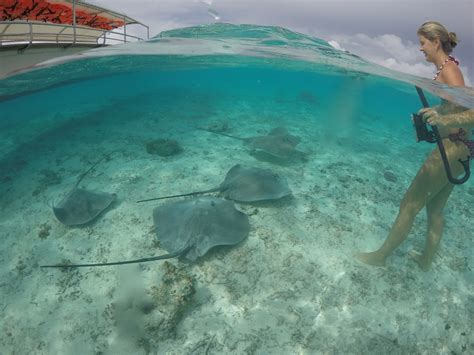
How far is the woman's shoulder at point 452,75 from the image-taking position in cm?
418

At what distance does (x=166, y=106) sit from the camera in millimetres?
21328

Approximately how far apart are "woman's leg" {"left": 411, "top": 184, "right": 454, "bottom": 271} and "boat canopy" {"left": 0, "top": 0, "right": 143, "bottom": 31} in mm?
11929

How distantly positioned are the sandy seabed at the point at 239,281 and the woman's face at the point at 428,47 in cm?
397

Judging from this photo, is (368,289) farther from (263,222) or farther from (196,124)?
(196,124)

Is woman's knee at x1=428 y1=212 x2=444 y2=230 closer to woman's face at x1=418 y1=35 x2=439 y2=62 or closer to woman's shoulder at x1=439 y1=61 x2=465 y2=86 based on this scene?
woman's shoulder at x1=439 y1=61 x2=465 y2=86

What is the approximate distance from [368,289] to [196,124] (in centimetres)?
1285

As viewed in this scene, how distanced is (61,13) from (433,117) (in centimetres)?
1417

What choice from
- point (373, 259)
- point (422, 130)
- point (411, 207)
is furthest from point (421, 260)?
point (422, 130)

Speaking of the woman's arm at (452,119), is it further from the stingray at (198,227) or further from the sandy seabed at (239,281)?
the stingray at (198,227)

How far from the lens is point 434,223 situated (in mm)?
5461

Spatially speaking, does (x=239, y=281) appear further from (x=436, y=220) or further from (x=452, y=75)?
(x=452, y=75)

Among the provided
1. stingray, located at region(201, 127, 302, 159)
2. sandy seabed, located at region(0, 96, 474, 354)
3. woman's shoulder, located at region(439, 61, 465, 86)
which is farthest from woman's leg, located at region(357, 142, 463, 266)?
stingray, located at region(201, 127, 302, 159)

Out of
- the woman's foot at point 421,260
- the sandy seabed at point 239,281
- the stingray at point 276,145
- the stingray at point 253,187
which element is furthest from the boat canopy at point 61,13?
the woman's foot at point 421,260

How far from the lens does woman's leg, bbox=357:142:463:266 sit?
4.54 metres
